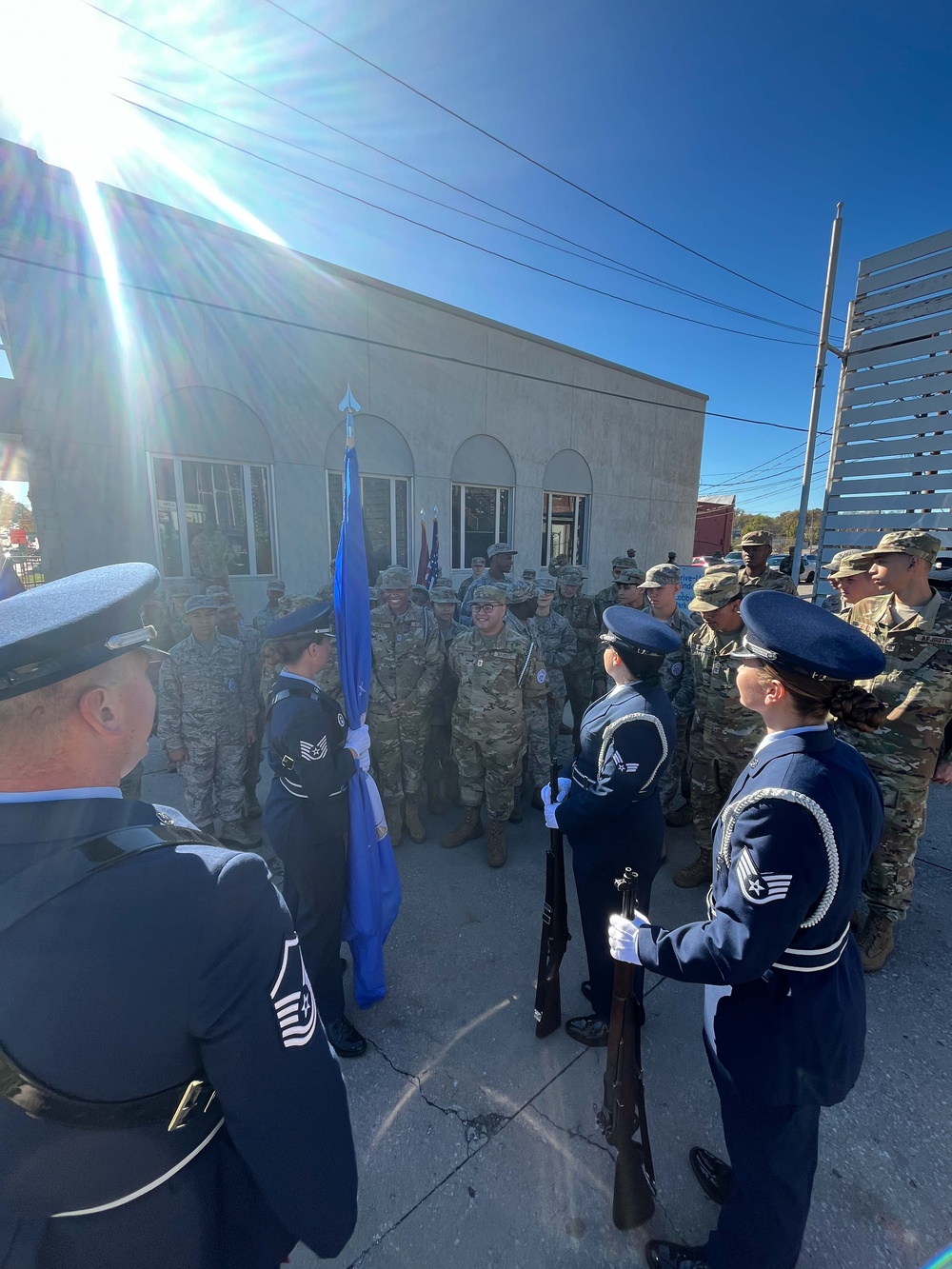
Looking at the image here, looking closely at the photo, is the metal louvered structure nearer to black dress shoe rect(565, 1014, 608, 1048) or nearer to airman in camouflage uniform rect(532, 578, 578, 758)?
airman in camouflage uniform rect(532, 578, 578, 758)

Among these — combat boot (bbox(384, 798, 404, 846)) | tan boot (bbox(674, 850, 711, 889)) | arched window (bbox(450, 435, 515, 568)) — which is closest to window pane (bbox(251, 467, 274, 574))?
arched window (bbox(450, 435, 515, 568))

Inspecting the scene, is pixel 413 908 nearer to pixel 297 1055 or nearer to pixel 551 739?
pixel 551 739

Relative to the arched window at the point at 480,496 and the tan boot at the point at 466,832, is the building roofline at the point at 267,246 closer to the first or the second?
the arched window at the point at 480,496

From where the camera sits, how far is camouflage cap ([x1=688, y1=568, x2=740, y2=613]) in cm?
367

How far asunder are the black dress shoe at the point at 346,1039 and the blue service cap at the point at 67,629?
2299 mm

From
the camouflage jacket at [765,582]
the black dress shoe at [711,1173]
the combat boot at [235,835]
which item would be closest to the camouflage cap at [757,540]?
the camouflage jacket at [765,582]

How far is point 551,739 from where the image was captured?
4754 mm

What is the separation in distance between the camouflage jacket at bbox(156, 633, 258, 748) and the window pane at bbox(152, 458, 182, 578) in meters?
4.57

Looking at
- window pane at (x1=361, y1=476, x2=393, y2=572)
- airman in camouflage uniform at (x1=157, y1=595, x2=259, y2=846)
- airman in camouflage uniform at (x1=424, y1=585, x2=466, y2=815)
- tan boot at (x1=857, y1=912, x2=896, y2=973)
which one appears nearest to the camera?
tan boot at (x1=857, y1=912, x2=896, y2=973)

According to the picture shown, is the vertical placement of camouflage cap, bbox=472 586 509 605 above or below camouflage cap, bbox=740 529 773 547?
below

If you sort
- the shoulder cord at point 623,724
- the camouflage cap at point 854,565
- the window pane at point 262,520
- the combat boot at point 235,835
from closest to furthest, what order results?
the shoulder cord at point 623,724 < the camouflage cap at point 854,565 < the combat boot at point 235,835 < the window pane at point 262,520

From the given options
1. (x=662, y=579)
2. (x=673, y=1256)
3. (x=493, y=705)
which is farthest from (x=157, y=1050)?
(x=662, y=579)

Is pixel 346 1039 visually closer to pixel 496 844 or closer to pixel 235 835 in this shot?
pixel 496 844

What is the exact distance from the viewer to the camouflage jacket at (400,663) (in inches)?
170
